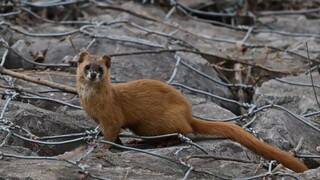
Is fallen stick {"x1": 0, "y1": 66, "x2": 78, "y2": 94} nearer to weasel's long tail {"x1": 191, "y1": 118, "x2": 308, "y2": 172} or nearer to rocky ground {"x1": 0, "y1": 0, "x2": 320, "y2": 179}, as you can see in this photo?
rocky ground {"x1": 0, "y1": 0, "x2": 320, "y2": 179}

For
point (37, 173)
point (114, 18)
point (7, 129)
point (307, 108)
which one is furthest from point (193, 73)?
point (37, 173)

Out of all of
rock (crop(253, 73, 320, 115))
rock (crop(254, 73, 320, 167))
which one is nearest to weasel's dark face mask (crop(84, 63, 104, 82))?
rock (crop(254, 73, 320, 167))

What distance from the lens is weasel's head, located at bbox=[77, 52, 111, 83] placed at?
13.8ft

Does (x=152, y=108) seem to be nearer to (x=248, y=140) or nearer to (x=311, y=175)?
(x=248, y=140)

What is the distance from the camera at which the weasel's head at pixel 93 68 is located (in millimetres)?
4195

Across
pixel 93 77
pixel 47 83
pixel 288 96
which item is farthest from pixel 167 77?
pixel 93 77

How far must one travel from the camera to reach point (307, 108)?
5035mm

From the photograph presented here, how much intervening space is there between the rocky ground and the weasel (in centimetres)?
7

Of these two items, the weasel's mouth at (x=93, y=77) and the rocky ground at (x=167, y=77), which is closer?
the rocky ground at (x=167, y=77)

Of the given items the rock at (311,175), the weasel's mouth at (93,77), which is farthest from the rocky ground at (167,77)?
the weasel's mouth at (93,77)

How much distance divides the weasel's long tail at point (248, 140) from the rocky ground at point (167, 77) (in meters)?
0.04

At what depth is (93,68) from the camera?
421 cm

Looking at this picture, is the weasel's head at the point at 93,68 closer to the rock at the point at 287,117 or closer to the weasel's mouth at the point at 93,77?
the weasel's mouth at the point at 93,77

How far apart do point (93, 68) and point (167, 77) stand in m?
1.39
